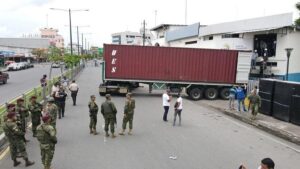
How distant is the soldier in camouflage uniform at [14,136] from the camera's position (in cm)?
930

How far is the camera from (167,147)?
39.2ft

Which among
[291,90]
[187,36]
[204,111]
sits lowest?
[204,111]

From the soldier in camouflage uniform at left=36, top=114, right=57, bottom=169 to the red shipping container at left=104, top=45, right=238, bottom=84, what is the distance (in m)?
17.8

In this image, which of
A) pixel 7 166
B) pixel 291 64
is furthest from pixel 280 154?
A: pixel 291 64

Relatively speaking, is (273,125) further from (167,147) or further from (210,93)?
(210,93)

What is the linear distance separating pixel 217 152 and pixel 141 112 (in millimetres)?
8643

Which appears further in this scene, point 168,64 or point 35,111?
point 168,64

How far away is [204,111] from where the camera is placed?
21.4 meters

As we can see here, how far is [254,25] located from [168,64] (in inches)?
413

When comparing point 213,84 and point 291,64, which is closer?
point 213,84

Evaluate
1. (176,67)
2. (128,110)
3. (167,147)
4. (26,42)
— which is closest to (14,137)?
(167,147)

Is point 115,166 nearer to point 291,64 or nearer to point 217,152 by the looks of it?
point 217,152

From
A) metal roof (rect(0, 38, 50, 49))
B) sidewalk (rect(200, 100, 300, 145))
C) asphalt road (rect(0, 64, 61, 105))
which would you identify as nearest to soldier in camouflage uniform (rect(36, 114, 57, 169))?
sidewalk (rect(200, 100, 300, 145))

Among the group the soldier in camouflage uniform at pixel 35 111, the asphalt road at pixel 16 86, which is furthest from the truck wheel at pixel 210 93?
the soldier in camouflage uniform at pixel 35 111
